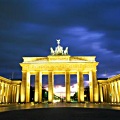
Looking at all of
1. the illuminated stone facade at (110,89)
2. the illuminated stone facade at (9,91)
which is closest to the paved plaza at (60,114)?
the illuminated stone facade at (110,89)

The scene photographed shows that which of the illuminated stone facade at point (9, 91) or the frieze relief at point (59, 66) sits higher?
the frieze relief at point (59, 66)

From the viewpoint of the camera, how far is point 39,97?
66188 mm

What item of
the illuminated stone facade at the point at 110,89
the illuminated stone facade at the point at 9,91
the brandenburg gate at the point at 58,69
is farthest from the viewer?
the brandenburg gate at the point at 58,69

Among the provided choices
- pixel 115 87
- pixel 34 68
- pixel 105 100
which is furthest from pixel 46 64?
pixel 105 100

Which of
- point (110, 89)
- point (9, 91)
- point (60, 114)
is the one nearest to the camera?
point (60, 114)

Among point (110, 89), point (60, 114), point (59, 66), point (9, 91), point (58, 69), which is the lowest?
point (60, 114)

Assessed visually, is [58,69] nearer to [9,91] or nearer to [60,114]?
[9,91]

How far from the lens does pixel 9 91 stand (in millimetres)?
71312

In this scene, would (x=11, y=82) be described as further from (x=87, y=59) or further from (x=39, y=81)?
(x=87, y=59)

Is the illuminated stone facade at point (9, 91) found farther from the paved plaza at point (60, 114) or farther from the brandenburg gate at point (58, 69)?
the paved plaza at point (60, 114)

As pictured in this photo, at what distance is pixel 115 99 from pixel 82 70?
46.9 feet

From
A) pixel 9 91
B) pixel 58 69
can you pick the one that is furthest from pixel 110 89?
pixel 9 91

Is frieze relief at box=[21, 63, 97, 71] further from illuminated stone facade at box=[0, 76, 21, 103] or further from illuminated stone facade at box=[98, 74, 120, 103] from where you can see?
illuminated stone facade at box=[0, 76, 21, 103]

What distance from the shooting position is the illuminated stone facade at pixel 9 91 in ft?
210
